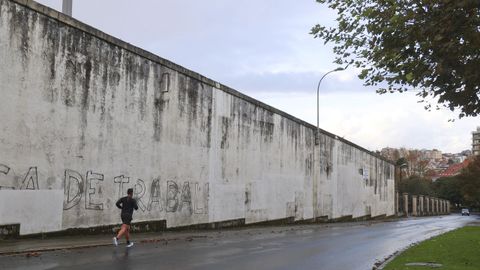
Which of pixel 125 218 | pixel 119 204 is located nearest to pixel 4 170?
pixel 119 204

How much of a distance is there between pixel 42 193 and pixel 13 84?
3280 mm

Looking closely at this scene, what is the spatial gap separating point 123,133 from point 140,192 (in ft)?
7.94

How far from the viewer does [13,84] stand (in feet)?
49.9

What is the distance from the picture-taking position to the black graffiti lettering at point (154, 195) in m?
21.0

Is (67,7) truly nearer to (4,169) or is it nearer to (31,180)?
(31,180)

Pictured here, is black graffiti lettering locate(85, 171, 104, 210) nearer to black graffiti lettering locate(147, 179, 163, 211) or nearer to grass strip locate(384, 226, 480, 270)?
black graffiti lettering locate(147, 179, 163, 211)

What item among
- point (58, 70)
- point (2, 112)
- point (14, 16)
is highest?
point (14, 16)

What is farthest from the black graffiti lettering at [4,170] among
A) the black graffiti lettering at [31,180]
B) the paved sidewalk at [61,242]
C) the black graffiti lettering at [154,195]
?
the black graffiti lettering at [154,195]

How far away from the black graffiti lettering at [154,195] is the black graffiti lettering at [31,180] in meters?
5.78

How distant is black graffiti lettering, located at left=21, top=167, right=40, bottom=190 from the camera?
15448mm

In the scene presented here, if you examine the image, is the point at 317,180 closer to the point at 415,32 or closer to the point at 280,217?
the point at 280,217

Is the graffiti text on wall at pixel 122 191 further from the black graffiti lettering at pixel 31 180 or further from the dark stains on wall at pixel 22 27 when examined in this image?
the dark stains on wall at pixel 22 27

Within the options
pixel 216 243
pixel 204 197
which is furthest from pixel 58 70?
pixel 204 197

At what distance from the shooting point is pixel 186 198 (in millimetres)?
23172
